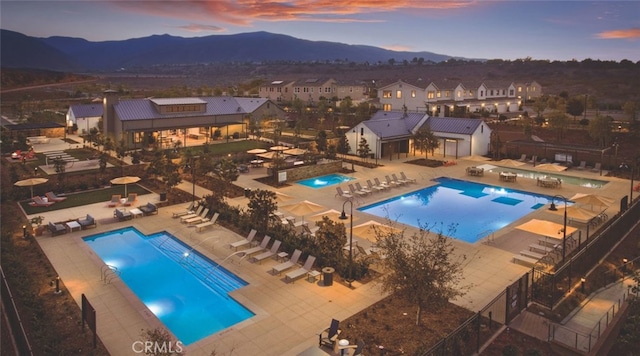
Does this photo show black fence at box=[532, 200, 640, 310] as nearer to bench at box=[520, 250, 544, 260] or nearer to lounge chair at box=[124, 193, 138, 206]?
bench at box=[520, 250, 544, 260]

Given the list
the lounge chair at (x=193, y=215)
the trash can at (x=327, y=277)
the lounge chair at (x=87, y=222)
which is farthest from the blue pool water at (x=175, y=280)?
the trash can at (x=327, y=277)

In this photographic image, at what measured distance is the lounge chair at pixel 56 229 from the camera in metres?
20.8

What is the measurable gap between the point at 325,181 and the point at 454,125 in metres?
16.5

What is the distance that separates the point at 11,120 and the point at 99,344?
6697cm

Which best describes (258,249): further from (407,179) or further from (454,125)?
(454,125)

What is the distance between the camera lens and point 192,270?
1812 centimetres

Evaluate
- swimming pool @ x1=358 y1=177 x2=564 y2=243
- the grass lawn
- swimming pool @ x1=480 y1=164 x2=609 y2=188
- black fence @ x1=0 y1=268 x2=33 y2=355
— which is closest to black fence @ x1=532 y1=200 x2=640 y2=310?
swimming pool @ x1=358 y1=177 x2=564 y2=243

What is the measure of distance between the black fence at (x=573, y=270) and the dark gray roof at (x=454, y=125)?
21.1 meters

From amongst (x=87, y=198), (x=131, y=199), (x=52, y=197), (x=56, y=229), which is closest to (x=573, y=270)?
(x=56, y=229)

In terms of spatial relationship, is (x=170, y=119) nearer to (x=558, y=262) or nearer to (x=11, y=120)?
(x=11, y=120)

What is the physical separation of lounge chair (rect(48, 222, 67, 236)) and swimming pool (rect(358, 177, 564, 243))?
15596 mm

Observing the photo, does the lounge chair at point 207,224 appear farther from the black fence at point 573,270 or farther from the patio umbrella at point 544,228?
the patio umbrella at point 544,228

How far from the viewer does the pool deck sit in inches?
496

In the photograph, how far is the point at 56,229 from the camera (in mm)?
20875
